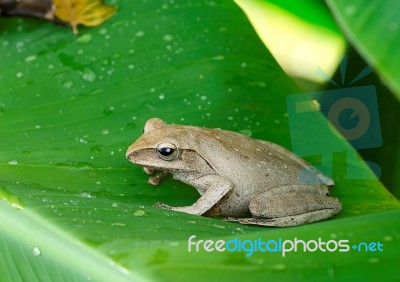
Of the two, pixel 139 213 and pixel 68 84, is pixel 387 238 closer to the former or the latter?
pixel 139 213

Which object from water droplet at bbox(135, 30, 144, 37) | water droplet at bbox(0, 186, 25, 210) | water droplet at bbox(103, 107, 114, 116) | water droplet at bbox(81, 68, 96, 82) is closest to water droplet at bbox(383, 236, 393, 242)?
water droplet at bbox(0, 186, 25, 210)

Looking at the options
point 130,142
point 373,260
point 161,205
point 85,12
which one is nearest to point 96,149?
point 130,142

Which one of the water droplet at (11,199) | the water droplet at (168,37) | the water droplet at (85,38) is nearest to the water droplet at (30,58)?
the water droplet at (85,38)

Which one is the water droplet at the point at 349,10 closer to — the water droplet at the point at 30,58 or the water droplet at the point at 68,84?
the water droplet at the point at 68,84

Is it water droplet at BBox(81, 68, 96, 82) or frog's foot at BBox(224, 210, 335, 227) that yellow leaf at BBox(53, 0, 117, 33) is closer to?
water droplet at BBox(81, 68, 96, 82)

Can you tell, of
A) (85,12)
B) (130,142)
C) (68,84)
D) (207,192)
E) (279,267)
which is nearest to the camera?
(279,267)
